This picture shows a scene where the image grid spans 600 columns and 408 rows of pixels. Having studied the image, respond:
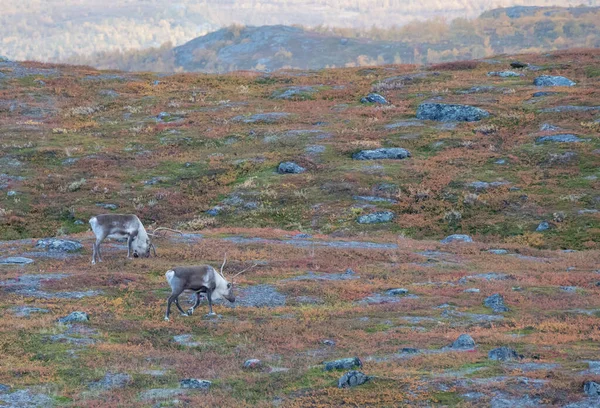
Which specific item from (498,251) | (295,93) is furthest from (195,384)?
(295,93)

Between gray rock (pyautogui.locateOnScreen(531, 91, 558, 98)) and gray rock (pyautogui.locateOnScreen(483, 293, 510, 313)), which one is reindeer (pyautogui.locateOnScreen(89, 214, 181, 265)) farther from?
gray rock (pyautogui.locateOnScreen(531, 91, 558, 98))

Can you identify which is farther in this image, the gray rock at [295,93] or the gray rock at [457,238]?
the gray rock at [295,93]

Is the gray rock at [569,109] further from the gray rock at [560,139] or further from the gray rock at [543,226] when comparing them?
the gray rock at [543,226]

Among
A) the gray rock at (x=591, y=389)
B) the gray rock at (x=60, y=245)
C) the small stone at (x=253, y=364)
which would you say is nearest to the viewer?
the gray rock at (x=591, y=389)

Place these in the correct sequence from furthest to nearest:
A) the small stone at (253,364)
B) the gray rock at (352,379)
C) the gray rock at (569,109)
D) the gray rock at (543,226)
A: the gray rock at (569,109)
the gray rock at (543,226)
the small stone at (253,364)
the gray rock at (352,379)

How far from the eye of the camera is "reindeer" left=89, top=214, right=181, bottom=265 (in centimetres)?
2877

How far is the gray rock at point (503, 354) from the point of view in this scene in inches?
675

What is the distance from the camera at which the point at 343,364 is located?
1675 cm

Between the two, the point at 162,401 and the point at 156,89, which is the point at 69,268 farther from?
the point at 156,89

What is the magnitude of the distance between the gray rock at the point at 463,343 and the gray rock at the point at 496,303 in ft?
15.6

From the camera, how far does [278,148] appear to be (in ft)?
188

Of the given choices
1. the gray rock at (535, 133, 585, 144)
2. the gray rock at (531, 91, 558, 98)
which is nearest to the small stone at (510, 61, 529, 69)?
the gray rock at (531, 91, 558, 98)

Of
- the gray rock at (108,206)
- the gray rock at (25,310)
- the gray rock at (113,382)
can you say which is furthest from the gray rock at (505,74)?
the gray rock at (113,382)

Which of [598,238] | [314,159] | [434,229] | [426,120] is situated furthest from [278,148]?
[598,238]
